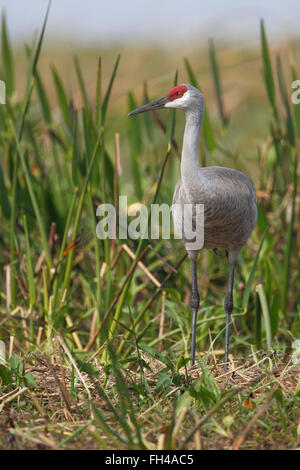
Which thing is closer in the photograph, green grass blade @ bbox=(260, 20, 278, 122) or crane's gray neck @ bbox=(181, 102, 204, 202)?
crane's gray neck @ bbox=(181, 102, 204, 202)

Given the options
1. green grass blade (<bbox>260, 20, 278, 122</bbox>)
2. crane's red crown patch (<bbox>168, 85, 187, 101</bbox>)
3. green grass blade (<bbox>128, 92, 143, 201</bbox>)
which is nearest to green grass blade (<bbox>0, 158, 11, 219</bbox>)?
green grass blade (<bbox>128, 92, 143, 201</bbox>)

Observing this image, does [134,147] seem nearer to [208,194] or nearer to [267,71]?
[267,71]

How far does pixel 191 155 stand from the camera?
8.03ft

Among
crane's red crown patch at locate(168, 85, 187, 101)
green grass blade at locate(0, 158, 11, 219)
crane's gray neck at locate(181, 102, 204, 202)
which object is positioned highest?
crane's red crown patch at locate(168, 85, 187, 101)

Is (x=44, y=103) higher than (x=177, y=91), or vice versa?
(x=44, y=103)

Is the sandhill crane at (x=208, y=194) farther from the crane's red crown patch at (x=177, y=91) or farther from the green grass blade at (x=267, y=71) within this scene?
the green grass blade at (x=267, y=71)

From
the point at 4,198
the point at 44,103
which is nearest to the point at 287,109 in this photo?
the point at 44,103

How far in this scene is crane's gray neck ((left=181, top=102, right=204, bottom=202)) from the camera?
2453 mm

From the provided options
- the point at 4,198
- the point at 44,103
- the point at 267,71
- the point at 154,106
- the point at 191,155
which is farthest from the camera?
the point at 44,103

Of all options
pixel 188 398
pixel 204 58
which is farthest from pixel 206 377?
pixel 204 58

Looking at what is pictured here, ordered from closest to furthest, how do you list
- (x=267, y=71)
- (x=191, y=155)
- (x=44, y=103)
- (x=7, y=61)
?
(x=191, y=155) → (x=267, y=71) → (x=7, y=61) → (x=44, y=103)

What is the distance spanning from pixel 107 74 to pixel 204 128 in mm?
7370

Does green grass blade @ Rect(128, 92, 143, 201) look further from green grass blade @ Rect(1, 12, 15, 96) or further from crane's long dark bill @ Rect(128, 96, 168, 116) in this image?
crane's long dark bill @ Rect(128, 96, 168, 116)

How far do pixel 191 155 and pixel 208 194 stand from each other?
18cm
